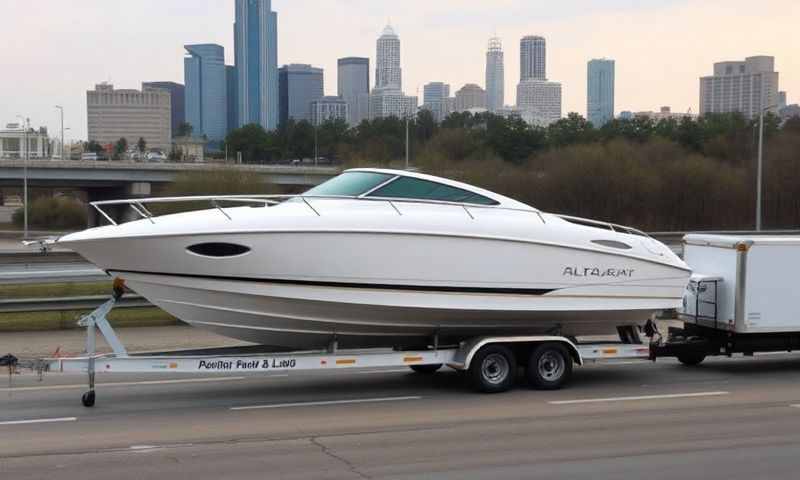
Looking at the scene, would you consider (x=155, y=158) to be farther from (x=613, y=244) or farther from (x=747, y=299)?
(x=747, y=299)

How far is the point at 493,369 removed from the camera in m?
12.5

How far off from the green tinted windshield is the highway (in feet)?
8.51

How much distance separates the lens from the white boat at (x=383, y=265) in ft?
36.3

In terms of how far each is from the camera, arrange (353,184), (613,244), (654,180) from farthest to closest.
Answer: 1. (654,180)
2. (613,244)
3. (353,184)

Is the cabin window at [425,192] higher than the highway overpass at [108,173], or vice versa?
the highway overpass at [108,173]

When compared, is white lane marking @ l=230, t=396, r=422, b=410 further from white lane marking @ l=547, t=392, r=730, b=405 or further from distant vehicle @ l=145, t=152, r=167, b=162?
distant vehicle @ l=145, t=152, r=167, b=162

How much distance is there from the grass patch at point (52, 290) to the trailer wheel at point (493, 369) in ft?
36.1

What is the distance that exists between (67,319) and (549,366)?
9817mm

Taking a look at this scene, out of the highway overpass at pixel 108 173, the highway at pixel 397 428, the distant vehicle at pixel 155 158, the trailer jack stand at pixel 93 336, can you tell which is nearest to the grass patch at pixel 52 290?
the highway at pixel 397 428

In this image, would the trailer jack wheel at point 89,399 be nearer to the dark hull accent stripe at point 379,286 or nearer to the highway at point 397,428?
the highway at point 397,428

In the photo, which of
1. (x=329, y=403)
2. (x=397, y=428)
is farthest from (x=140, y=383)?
(x=397, y=428)

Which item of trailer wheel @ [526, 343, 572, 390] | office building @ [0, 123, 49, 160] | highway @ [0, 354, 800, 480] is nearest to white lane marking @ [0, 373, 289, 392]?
highway @ [0, 354, 800, 480]

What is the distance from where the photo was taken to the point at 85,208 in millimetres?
88688

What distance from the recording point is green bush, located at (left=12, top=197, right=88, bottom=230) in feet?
279
